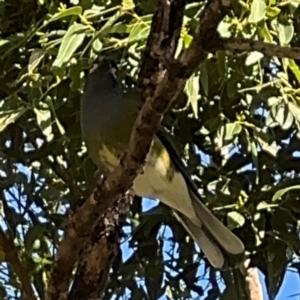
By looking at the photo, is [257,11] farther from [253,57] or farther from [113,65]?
[113,65]


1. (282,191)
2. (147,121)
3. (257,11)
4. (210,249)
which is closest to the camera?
(147,121)

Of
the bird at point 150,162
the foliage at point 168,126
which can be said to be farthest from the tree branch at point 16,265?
the bird at point 150,162

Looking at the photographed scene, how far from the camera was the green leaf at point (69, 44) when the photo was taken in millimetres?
738

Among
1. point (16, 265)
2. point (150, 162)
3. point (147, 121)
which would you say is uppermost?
point (150, 162)

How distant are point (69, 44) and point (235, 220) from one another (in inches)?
9.5

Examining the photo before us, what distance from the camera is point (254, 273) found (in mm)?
1094

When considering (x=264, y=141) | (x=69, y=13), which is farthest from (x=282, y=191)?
(x=69, y=13)

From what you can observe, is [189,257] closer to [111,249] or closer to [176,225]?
[176,225]

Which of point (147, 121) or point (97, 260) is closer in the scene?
point (147, 121)

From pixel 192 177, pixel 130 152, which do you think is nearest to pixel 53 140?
pixel 192 177

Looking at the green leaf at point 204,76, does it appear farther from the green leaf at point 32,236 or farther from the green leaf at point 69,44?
the green leaf at point 32,236

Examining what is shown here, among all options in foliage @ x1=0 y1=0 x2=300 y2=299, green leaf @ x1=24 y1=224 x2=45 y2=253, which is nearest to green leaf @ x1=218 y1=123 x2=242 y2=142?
foliage @ x1=0 y1=0 x2=300 y2=299

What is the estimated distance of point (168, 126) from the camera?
91 cm

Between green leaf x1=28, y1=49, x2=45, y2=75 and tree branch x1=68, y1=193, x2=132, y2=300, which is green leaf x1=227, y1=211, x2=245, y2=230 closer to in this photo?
tree branch x1=68, y1=193, x2=132, y2=300
